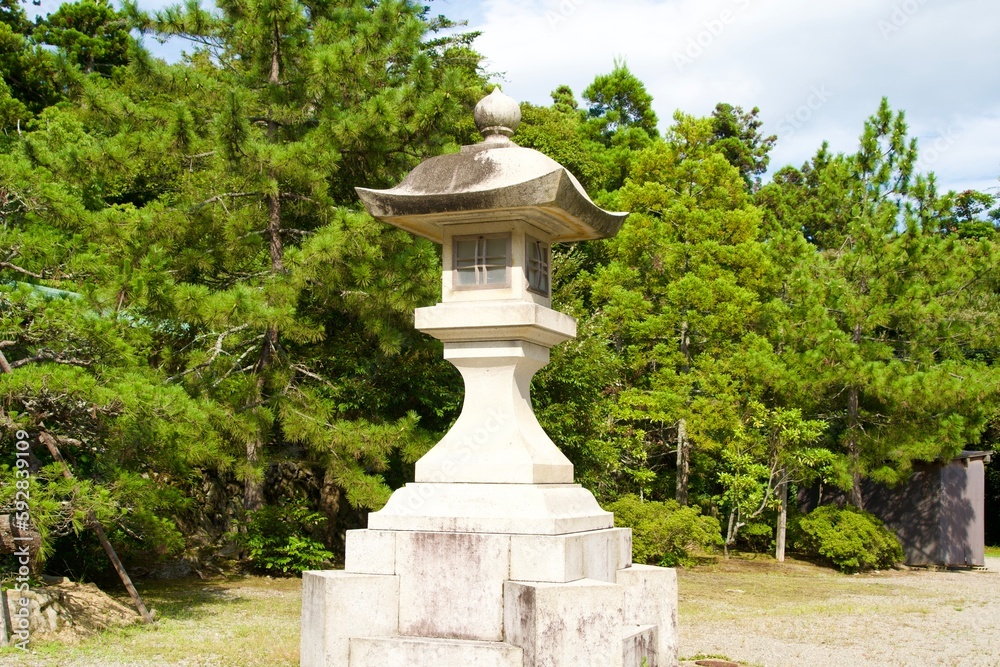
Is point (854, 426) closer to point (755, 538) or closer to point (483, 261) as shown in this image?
point (755, 538)

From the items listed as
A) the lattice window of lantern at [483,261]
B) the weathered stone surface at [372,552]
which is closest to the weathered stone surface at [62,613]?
the weathered stone surface at [372,552]

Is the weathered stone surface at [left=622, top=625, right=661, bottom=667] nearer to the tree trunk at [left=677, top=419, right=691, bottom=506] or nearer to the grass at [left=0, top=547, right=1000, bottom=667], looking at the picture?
the grass at [left=0, top=547, right=1000, bottom=667]

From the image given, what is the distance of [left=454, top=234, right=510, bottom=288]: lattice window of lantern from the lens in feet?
18.3

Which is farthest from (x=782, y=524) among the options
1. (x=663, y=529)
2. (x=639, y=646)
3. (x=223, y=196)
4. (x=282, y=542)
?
(x=639, y=646)

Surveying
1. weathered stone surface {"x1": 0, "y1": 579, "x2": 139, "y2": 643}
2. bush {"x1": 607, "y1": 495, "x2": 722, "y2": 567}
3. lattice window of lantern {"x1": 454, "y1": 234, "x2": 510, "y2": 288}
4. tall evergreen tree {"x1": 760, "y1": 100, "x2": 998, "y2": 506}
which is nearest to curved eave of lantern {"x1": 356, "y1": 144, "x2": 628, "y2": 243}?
lattice window of lantern {"x1": 454, "y1": 234, "x2": 510, "y2": 288}

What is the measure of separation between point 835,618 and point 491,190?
20.3 feet

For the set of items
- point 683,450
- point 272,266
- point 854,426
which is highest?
point 272,266

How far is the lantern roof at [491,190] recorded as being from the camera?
5.23 metres

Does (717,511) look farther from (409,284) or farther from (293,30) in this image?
(293,30)

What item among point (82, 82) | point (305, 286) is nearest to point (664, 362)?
point (305, 286)

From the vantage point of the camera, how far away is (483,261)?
5598 mm

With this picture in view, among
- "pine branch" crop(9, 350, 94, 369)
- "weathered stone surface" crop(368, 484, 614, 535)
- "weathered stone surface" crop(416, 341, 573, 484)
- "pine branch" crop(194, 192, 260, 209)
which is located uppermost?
"pine branch" crop(194, 192, 260, 209)

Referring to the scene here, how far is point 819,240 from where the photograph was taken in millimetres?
22812

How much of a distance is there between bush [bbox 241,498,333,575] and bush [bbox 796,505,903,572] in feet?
26.0
